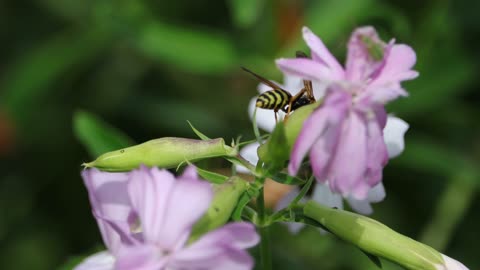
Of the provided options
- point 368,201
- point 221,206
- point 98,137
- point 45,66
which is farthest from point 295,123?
point 45,66

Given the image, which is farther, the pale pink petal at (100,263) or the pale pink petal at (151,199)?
the pale pink petal at (100,263)

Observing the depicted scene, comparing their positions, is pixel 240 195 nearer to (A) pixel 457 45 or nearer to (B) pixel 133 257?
(B) pixel 133 257

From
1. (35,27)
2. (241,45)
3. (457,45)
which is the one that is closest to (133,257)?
Result: (241,45)

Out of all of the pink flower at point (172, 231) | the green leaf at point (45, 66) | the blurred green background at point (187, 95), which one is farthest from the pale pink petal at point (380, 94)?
the green leaf at point (45, 66)

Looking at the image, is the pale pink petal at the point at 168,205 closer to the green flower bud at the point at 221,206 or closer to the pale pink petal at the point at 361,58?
the green flower bud at the point at 221,206

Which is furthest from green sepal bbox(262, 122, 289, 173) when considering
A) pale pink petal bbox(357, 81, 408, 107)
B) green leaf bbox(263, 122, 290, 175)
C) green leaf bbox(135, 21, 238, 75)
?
green leaf bbox(135, 21, 238, 75)

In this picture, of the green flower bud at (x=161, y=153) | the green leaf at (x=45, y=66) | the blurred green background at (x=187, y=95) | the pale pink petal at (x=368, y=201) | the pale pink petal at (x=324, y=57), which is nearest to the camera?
the pale pink petal at (x=324, y=57)
